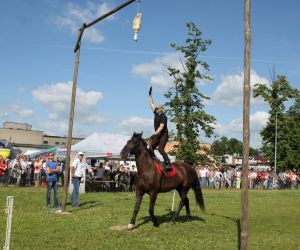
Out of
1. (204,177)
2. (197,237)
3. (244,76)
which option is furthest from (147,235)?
(204,177)

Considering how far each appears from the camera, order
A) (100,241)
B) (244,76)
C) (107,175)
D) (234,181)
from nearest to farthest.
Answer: (244,76)
(100,241)
(107,175)
(234,181)

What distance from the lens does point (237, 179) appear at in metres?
40.9

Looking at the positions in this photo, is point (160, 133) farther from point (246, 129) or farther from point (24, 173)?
point (24, 173)

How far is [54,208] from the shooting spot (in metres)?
15.9

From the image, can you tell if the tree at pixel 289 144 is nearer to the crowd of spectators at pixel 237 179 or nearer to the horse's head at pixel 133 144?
the crowd of spectators at pixel 237 179

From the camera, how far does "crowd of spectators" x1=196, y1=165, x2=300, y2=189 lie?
37719mm

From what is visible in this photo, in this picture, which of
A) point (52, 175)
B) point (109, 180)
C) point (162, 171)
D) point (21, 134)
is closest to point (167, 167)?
point (162, 171)

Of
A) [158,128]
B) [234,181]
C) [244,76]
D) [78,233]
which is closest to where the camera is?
[244,76]

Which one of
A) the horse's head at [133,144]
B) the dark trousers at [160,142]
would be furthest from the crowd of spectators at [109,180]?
the horse's head at [133,144]

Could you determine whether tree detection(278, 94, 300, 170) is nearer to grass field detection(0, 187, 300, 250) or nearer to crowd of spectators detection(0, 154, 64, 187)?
crowd of spectators detection(0, 154, 64, 187)

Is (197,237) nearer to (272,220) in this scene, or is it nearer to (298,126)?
(272,220)

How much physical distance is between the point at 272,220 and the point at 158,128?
5754mm

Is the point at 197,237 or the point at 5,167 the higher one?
the point at 5,167

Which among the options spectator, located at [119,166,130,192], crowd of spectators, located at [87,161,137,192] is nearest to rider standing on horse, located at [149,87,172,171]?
crowd of spectators, located at [87,161,137,192]
